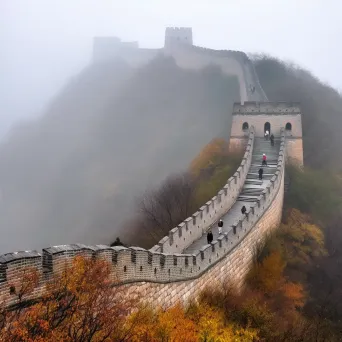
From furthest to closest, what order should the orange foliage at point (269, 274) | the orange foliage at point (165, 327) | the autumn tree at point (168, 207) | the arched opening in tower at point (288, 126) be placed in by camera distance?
the arched opening in tower at point (288, 126) < the autumn tree at point (168, 207) < the orange foliage at point (269, 274) < the orange foliage at point (165, 327)

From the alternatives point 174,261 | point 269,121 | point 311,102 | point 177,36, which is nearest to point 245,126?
point 269,121

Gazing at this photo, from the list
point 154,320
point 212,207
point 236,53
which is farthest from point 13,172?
point 154,320

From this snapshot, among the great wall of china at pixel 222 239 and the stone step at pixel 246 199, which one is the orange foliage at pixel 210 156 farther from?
the stone step at pixel 246 199

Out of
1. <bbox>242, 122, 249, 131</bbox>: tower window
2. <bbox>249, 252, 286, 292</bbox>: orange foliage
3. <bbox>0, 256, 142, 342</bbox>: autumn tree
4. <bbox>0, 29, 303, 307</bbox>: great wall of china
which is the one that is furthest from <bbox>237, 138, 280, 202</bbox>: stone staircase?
<bbox>0, 256, 142, 342</bbox>: autumn tree

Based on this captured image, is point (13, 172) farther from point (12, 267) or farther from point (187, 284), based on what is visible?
point (12, 267)

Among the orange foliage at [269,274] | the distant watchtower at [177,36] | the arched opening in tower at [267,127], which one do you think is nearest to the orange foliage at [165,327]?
the orange foliage at [269,274]

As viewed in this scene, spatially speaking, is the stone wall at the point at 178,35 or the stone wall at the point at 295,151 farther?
the stone wall at the point at 178,35

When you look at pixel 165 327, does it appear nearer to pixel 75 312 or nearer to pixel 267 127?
pixel 75 312
